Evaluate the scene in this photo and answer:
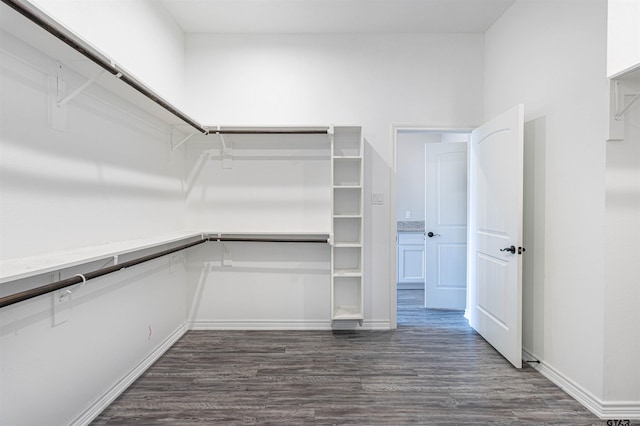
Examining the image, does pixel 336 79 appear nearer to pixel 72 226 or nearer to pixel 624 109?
pixel 624 109

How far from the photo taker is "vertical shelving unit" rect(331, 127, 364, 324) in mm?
3217

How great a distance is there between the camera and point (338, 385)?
2.25m

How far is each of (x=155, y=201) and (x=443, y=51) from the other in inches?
121

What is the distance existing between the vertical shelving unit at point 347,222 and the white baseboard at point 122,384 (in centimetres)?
153

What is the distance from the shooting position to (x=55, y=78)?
5.39 feet

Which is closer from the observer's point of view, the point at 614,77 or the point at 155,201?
the point at 614,77

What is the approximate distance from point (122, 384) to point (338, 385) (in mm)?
1455

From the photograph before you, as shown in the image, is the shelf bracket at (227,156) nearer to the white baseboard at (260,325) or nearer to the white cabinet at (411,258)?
the white baseboard at (260,325)

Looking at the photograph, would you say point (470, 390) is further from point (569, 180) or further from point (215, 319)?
point (215, 319)

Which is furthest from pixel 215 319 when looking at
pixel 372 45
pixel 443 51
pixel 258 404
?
pixel 443 51

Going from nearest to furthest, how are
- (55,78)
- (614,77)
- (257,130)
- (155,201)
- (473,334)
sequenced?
(55,78), (614,77), (155,201), (257,130), (473,334)

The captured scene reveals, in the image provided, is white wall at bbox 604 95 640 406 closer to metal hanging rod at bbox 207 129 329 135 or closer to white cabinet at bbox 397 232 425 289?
metal hanging rod at bbox 207 129 329 135

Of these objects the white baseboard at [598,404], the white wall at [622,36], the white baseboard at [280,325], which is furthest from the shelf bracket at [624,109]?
the white baseboard at [280,325]

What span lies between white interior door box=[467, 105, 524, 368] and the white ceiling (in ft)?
3.32
